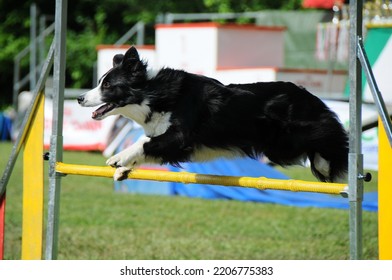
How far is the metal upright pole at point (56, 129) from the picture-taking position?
4.62 m

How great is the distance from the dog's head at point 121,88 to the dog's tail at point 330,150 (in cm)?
99

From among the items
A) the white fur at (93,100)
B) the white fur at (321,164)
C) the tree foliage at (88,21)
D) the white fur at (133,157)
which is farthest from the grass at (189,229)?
the tree foliage at (88,21)

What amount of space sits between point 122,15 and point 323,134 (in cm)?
2431

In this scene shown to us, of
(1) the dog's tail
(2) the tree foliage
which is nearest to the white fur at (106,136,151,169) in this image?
(1) the dog's tail

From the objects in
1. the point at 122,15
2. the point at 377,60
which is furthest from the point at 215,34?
the point at 122,15

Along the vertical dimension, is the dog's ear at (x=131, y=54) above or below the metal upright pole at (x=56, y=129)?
above

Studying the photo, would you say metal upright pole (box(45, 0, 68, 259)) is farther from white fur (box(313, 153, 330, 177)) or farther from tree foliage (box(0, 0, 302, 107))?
tree foliage (box(0, 0, 302, 107))

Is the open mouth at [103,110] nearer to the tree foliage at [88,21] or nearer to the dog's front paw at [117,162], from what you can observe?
the dog's front paw at [117,162]

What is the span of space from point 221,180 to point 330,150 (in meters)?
0.66

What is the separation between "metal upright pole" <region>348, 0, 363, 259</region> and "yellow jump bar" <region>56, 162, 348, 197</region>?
63 millimetres

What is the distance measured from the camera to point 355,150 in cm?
376

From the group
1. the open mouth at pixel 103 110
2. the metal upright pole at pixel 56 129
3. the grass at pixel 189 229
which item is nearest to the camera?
the open mouth at pixel 103 110

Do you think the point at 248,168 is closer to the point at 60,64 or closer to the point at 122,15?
the point at 60,64

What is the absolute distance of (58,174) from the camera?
4613 mm
